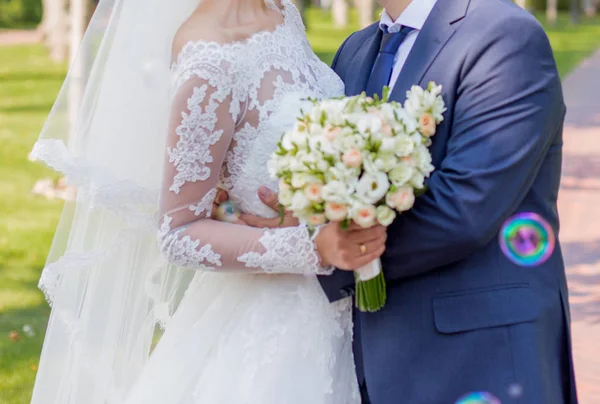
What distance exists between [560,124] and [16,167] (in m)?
10.7

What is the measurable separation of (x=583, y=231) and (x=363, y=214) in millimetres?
8043

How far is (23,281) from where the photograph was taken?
7.57 meters

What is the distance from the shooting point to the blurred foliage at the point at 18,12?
4084 cm

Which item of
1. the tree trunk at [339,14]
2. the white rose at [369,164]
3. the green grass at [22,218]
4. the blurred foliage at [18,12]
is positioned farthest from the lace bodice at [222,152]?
the blurred foliage at [18,12]

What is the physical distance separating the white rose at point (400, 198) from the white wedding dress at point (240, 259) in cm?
43

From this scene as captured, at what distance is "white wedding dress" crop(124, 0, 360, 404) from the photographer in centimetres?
278

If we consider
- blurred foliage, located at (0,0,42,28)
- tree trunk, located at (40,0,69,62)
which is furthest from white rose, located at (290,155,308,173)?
blurred foliage, located at (0,0,42,28)

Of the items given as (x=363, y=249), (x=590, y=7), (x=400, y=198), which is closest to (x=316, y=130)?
(x=400, y=198)

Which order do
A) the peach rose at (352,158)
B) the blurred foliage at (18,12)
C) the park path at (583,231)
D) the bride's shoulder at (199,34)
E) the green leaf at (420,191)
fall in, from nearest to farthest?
1. the peach rose at (352,158)
2. the green leaf at (420,191)
3. the bride's shoulder at (199,34)
4. the park path at (583,231)
5. the blurred foliage at (18,12)

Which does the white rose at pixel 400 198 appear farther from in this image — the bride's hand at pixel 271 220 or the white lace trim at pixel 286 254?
the bride's hand at pixel 271 220

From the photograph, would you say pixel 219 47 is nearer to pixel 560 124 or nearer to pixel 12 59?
pixel 560 124

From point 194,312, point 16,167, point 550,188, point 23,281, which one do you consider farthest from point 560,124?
point 16,167

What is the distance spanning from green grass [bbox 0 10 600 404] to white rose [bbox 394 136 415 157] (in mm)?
3725

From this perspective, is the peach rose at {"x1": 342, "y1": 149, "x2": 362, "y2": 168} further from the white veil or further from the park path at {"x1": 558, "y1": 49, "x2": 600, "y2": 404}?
the park path at {"x1": 558, "y1": 49, "x2": 600, "y2": 404}
